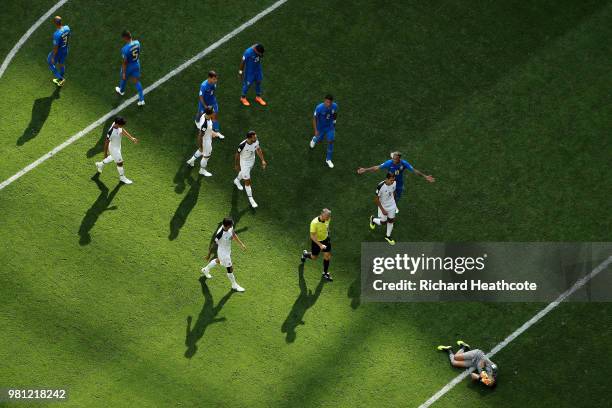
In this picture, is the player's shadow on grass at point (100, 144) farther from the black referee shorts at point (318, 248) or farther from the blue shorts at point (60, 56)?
the black referee shorts at point (318, 248)

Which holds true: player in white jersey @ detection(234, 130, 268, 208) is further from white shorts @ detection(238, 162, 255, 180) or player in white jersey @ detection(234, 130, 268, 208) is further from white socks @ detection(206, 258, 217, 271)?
white socks @ detection(206, 258, 217, 271)

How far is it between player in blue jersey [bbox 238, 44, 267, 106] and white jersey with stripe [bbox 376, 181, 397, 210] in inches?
182

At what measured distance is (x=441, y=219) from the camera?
32281 millimetres

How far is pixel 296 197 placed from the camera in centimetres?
3231

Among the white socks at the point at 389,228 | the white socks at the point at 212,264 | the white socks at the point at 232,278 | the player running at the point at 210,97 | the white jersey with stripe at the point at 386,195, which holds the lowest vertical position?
the white socks at the point at 232,278

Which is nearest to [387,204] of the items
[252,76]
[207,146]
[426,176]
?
[426,176]

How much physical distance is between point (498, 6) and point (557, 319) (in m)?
9.68

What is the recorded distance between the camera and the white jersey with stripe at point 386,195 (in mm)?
30625

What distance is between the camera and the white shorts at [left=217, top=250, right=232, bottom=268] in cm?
2981

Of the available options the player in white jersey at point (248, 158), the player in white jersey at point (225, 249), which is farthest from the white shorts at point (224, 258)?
the player in white jersey at point (248, 158)

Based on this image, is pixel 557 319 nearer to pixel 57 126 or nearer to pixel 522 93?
pixel 522 93

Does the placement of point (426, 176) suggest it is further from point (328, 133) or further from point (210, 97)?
point (210, 97)

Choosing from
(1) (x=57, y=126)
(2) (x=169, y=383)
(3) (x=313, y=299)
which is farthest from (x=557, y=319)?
(1) (x=57, y=126)

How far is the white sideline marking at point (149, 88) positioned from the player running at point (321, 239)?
20.2 ft
